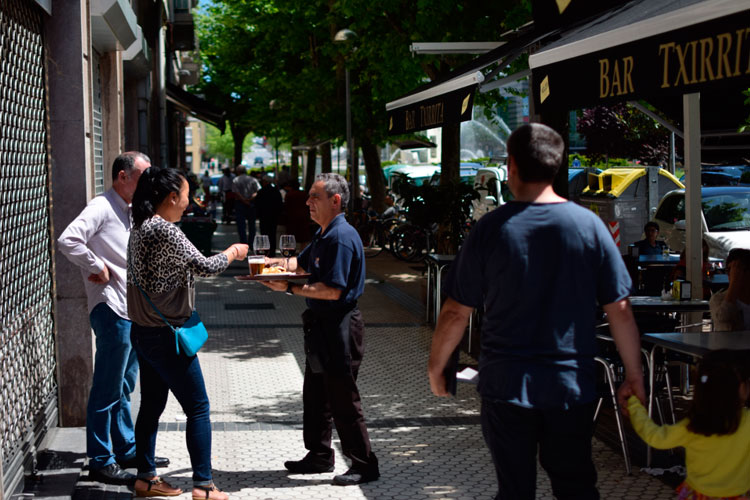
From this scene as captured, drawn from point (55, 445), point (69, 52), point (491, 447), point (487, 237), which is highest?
point (69, 52)

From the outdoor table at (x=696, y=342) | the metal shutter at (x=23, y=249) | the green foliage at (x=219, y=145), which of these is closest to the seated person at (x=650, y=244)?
the outdoor table at (x=696, y=342)

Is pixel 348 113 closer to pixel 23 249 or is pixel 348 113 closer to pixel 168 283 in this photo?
pixel 23 249

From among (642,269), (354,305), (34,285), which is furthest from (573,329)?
(642,269)

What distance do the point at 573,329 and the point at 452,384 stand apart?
577 mm

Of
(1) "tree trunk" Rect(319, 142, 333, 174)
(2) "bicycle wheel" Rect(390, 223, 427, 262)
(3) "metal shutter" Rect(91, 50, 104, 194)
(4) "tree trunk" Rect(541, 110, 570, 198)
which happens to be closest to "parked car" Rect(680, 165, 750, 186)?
(2) "bicycle wheel" Rect(390, 223, 427, 262)

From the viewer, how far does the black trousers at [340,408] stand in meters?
5.55

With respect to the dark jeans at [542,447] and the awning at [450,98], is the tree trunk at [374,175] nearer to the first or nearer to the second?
the awning at [450,98]

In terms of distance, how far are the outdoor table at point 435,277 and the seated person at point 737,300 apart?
453 cm

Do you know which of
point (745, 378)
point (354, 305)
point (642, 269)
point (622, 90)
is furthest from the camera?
point (642, 269)

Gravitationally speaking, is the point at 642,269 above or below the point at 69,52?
below

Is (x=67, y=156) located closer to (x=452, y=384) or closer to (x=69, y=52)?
(x=69, y=52)

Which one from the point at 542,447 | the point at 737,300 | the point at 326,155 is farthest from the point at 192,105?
the point at 542,447

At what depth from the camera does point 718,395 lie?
402 centimetres

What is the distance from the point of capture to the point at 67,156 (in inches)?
254
